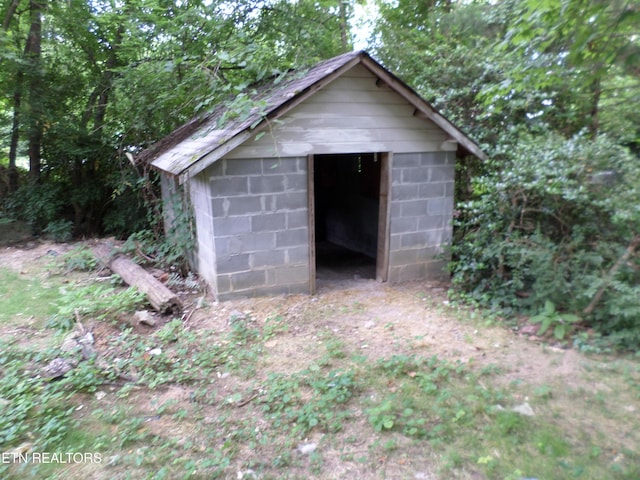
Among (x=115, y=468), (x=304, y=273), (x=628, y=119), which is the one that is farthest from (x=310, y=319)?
(x=628, y=119)

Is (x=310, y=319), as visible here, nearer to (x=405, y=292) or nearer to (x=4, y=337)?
(x=405, y=292)

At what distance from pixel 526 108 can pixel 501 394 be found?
583 cm

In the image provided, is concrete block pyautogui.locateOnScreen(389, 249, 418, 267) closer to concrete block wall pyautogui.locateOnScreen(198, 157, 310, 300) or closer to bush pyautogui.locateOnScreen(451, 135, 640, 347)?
bush pyautogui.locateOnScreen(451, 135, 640, 347)

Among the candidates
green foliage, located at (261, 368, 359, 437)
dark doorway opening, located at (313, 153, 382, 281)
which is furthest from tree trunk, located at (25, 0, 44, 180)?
green foliage, located at (261, 368, 359, 437)

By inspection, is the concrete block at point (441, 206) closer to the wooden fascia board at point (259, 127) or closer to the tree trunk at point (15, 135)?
the wooden fascia board at point (259, 127)

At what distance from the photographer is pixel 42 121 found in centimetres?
1066

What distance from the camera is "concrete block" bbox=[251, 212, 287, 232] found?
20.4 feet

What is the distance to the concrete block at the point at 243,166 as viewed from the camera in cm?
592

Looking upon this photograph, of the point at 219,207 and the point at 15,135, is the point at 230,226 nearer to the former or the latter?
the point at 219,207

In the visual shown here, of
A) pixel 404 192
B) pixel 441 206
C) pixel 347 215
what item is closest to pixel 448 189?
pixel 441 206

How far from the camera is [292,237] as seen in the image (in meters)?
6.48

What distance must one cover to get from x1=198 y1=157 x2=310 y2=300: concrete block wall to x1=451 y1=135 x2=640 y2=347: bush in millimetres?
2444

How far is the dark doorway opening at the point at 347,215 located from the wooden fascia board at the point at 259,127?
3008 millimetres

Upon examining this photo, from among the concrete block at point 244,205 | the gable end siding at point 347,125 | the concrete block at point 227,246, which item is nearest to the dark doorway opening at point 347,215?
the concrete block at point 227,246
